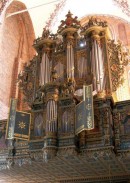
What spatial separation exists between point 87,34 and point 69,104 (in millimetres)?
4356

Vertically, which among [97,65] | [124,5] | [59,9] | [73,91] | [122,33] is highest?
[59,9]

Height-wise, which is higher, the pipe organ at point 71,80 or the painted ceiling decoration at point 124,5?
the painted ceiling decoration at point 124,5

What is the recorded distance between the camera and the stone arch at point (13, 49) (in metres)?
15.9

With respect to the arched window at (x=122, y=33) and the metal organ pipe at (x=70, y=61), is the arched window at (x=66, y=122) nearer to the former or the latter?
the metal organ pipe at (x=70, y=61)

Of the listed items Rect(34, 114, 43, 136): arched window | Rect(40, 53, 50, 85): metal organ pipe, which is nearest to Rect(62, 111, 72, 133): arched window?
Rect(34, 114, 43, 136): arched window

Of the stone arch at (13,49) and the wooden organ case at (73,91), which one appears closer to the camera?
the wooden organ case at (73,91)

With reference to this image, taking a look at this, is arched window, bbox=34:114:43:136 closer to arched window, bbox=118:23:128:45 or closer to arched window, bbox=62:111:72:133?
arched window, bbox=62:111:72:133

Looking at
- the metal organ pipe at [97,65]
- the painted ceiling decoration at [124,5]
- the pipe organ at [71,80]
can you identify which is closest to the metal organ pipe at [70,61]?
the pipe organ at [71,80]

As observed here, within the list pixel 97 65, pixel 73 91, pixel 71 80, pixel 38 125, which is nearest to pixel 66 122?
pixel 38 125

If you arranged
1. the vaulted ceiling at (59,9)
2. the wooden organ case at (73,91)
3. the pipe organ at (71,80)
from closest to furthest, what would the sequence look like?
the wooden organ case at (73,91)
the pipe organ at (71,80)
the vaulted ceiling at (59,9)

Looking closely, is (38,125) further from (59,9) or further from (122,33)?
(122,33)

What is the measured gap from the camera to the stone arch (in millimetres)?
15859

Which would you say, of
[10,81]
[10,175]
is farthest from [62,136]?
[10,81]

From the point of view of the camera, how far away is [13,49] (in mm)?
17297
